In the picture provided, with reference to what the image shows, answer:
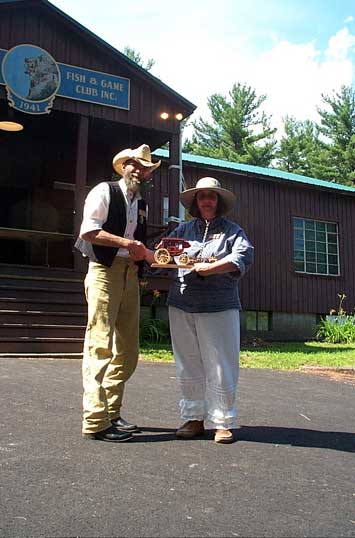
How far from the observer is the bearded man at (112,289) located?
3.40 meters

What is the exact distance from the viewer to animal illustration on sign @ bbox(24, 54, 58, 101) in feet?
31.6

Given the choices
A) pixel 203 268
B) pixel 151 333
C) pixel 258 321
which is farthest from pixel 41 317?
pixel 258 321

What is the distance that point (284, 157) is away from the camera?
43.4m

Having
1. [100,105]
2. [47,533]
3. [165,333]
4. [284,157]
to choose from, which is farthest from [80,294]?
[284,157]

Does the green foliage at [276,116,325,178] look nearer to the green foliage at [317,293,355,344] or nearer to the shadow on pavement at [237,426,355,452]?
the green foliage at [317,293,355,344]

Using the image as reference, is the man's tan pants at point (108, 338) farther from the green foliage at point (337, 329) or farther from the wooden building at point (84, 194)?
the green foliage at point (337, 329)

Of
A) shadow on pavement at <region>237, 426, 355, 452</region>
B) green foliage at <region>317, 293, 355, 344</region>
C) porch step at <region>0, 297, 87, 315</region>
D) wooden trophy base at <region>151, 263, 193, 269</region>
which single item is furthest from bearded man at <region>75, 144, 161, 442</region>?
green foliage at <region>317, 293, 355, 344</region>

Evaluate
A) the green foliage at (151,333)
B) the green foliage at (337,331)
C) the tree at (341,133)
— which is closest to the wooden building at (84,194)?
the green foliage at (337,331)

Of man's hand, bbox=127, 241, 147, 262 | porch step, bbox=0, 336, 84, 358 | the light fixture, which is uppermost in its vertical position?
the light fixture

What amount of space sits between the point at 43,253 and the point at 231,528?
11.4 m

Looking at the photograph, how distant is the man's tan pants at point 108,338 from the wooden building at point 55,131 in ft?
14.5

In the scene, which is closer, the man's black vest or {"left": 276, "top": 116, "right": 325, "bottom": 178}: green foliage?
the man's black vest

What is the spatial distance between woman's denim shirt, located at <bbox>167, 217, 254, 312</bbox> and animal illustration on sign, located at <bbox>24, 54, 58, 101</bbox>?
6985mm

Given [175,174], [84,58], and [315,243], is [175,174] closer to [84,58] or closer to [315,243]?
[84,58]
